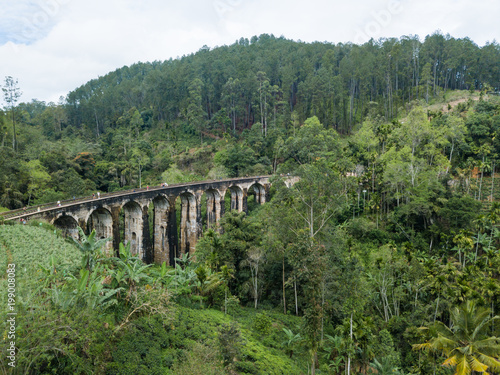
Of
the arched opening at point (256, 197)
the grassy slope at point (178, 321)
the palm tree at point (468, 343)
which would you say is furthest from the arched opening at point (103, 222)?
the arched opening at point (256, 197)

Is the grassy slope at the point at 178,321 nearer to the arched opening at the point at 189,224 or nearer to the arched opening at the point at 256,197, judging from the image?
the arched opening at the point at 189,224

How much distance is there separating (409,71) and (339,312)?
69.2 meters

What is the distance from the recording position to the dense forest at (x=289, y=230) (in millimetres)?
12242

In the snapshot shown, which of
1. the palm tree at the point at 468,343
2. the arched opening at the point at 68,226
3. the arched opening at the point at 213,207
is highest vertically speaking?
the arched opening at the point at 68,226

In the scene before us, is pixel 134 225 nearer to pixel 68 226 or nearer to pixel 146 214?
pixel 146 214

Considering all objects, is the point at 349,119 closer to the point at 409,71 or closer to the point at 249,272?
the point at 409,71

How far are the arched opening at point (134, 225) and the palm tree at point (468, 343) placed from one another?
23800 mm

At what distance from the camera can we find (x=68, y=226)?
22.6 meters

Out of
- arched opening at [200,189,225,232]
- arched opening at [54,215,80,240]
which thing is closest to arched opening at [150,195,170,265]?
arched opening at [200,189,225,232]

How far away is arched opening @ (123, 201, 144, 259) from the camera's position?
2891cm

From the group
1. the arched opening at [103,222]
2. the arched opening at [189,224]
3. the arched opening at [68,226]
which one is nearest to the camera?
the arched opening at [68,226]

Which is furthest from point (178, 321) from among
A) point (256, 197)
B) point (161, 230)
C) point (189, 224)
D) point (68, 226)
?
point (256, 197)

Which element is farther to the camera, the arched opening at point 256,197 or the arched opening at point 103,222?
the arched opening at point 256,197

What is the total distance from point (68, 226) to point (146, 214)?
744 cm
